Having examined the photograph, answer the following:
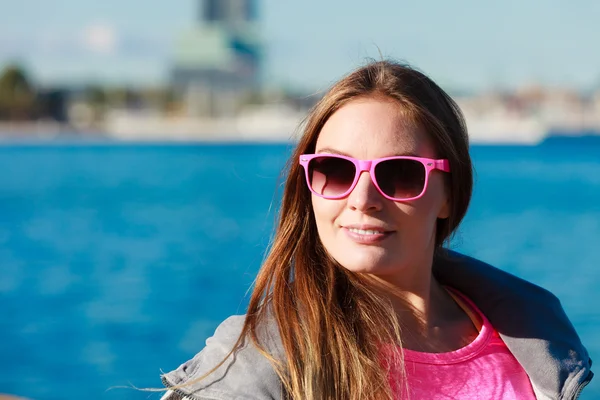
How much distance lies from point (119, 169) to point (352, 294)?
4838 centimetres

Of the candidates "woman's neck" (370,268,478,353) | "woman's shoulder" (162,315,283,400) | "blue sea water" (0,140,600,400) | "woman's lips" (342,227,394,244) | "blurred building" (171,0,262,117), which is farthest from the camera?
"blurred building" (171,0,262,117)

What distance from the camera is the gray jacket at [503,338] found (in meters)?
1.23

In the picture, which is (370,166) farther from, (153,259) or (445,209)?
(153,259)

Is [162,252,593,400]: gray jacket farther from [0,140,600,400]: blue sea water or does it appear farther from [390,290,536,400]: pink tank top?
[0,140,600,400]: blue sea water

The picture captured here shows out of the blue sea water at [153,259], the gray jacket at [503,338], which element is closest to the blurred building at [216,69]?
the blue sea water at [153,259]

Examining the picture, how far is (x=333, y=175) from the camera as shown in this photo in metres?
1.38

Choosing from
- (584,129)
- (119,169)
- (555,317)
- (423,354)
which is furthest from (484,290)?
(584,129)

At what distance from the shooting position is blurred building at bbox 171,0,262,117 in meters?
89.0

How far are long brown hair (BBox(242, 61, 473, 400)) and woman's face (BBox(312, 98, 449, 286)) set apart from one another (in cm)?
2

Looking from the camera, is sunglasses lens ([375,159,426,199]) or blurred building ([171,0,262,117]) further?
blurred building ([171,0,262,117])

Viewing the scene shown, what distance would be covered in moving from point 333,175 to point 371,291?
0.19m

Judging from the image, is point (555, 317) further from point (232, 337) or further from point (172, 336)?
point (172, 336)

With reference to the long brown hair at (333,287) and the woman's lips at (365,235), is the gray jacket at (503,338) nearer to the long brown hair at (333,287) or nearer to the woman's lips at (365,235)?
the long brown hair at (333,287)

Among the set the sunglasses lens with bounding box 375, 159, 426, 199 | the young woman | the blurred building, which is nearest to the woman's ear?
the young woman
